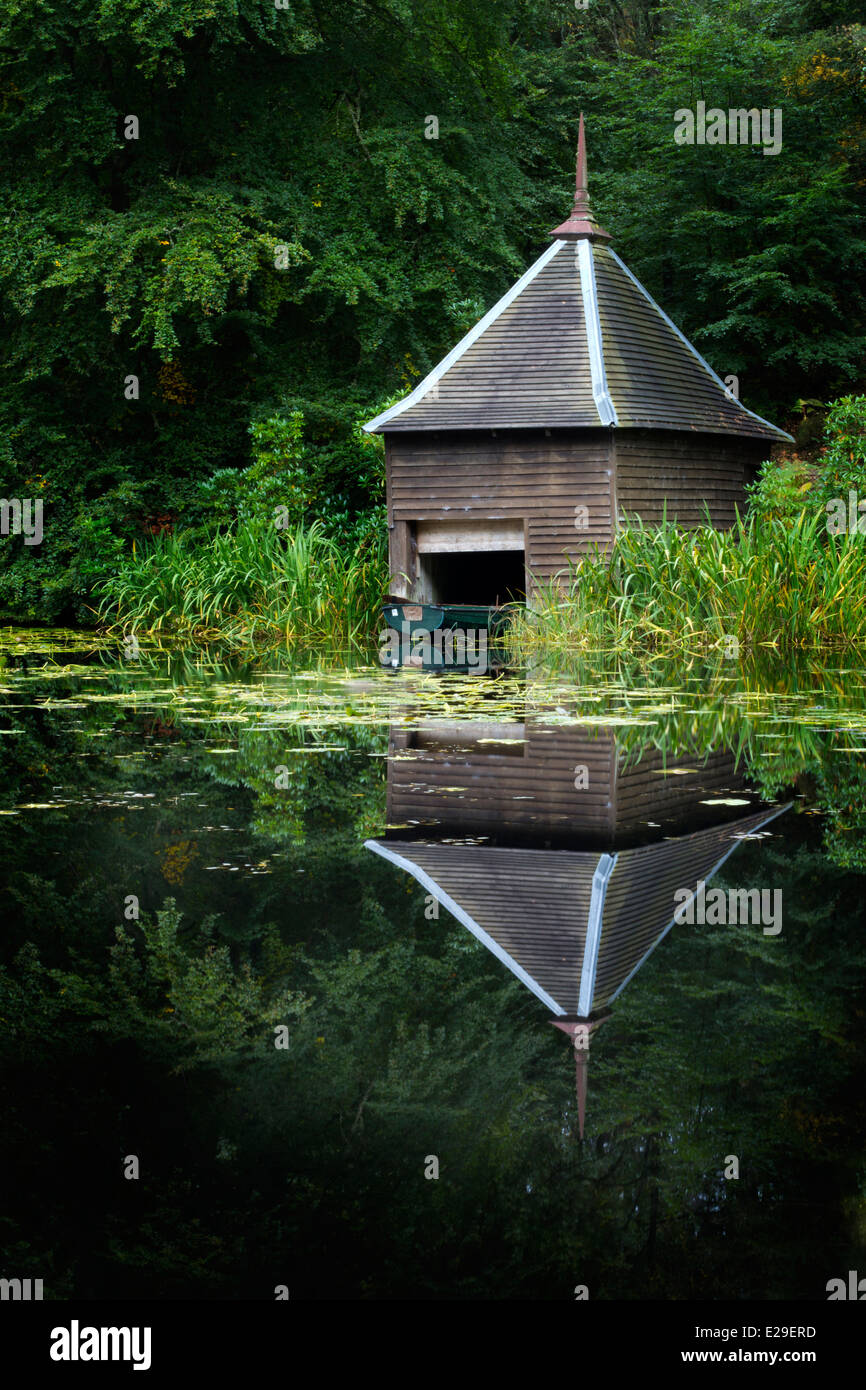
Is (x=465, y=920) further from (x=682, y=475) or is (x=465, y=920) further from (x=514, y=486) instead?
(x=682, y=475)

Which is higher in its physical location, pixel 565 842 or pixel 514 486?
pixel 514 486

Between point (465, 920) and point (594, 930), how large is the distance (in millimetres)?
468

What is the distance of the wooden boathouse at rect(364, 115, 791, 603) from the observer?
1755cm

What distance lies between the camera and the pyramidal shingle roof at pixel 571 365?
57.4ft

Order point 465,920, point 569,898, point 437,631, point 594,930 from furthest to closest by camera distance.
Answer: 1. point 437,631
2. point 569,898
3. point 465,920
4. point 594,930

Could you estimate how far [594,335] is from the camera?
1812 cm

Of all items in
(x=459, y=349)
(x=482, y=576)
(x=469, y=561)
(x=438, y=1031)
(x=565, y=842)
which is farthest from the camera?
(x=482, y=576)

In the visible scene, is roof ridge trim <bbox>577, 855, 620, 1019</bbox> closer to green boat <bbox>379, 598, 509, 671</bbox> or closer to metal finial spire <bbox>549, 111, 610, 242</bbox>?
green boat <bbox>379, 598, 509, 671</bbox>

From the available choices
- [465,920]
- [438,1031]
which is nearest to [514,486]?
[465,920]

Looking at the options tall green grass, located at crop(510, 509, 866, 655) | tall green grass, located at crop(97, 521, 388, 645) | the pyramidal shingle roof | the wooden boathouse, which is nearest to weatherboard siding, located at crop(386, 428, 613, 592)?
the wooden boathouse

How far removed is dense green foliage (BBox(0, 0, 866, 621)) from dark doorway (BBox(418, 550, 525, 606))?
1.83 meters

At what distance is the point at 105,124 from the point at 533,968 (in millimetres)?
21282

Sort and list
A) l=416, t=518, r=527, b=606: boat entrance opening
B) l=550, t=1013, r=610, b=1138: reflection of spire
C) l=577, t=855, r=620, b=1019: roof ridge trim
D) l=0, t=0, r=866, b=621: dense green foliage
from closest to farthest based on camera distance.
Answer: l=550, t=1013, r=610, b=1138: reflection of spire, l=577, t=855, r=620, b=1019: roof ridge trim, l=416, t=518, r=527, b=606: boat entrance opening, l=0, t=0, r=866, b=621: dense green foliage

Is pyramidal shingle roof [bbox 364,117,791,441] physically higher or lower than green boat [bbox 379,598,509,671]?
higher
